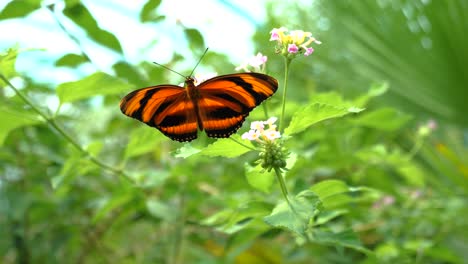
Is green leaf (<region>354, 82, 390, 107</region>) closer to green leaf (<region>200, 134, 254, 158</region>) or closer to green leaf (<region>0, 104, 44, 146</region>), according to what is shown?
green leaf (<region>200, 134, 254, 158</region>)

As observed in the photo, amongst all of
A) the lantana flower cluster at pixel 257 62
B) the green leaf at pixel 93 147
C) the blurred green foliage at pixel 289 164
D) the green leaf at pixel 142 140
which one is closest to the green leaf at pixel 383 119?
the blurred green foliage at pixel 289 164

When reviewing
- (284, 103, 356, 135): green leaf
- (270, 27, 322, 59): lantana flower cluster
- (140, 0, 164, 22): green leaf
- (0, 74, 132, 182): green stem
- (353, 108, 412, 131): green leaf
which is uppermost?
(353, 108, 412, 131): green leaf

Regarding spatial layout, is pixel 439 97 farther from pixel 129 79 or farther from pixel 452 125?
pixel 129 79

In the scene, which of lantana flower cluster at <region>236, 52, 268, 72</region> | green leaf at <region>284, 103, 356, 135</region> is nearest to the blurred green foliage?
green leaf at <region>284, 103, 356, 135</region>

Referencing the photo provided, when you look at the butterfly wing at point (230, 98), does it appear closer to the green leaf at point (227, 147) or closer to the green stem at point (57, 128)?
the green leaf at point (227, 147)

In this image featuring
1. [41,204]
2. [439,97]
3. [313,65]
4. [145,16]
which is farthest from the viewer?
[313,65]

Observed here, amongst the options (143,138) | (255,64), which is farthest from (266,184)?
(143,138)
